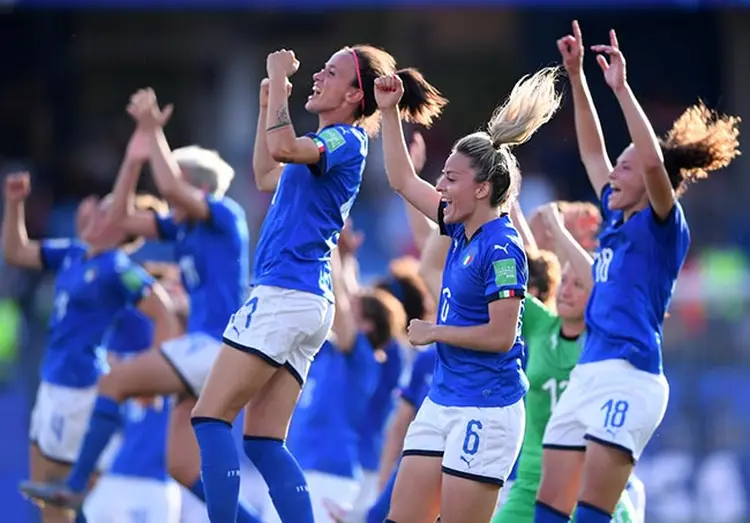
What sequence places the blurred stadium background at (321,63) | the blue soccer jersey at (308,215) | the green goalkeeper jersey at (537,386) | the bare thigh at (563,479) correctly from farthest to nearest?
the blurred stadium background at (321,63) < the green goalkeeper jersey at (537,386) < the bare thigh at (563,479) < the blue soccer jersey at (308,215)

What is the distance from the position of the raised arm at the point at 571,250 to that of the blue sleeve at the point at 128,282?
9.68 ft

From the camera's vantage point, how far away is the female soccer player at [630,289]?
6254mm

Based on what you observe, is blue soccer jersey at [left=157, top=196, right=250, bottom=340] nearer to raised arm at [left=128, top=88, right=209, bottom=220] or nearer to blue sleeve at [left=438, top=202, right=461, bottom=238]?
raised arm at [left=128, top=88, right=209, bottom=220]

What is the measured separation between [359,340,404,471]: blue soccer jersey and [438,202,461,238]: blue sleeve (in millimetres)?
3658

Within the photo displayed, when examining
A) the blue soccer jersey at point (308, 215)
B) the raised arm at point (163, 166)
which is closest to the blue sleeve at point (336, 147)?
the blue soccer jersey at point (308, 215)

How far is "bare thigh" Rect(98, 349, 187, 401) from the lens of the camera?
317 inches

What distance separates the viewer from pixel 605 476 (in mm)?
6254

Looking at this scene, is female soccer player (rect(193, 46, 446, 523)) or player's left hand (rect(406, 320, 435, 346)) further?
female soccer player (rect(193, 46, 446, 523))

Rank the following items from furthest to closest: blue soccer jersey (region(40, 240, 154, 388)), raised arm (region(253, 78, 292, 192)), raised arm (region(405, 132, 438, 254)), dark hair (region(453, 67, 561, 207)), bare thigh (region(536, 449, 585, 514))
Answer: blue soccer jersey (region(40, 240, 154, 388))
raised arm (region(405, 132, 438, 254))
raised arm (region(253, 78, 292, 192))
bare thigh (region(536, 449, 585, 514))
dark hair (region(453, 67, 561, 207))

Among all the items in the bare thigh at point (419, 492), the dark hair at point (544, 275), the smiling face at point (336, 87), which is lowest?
the bare thigh at point (419, 492)

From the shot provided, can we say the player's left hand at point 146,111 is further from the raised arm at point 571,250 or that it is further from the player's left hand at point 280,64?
the raised arm at point 571,250

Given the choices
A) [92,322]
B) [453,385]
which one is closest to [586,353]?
[453,385]

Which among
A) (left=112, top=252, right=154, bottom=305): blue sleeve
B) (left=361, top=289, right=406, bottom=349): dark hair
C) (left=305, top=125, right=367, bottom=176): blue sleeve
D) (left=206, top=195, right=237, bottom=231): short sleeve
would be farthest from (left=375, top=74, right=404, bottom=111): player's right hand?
(left=361, top=289, right=406, bottom=349): dark hair

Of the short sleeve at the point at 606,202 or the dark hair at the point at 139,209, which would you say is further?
the dark hair at the point at 139,209
